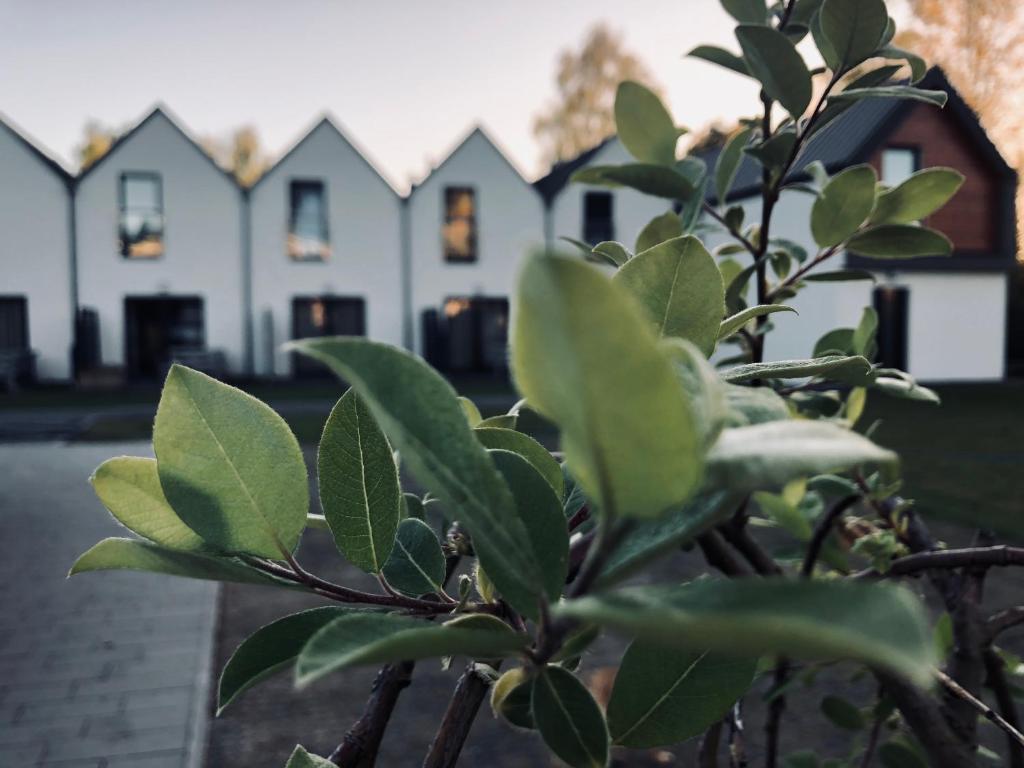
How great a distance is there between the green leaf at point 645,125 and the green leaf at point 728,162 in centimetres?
13

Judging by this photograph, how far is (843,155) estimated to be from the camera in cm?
1576

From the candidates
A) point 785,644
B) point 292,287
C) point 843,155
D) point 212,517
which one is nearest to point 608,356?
point 785,644

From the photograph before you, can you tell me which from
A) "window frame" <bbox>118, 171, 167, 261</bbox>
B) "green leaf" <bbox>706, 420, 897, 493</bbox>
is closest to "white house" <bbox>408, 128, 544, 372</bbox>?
"window frame" <bbox>118, 171, 167, 261</bbox>

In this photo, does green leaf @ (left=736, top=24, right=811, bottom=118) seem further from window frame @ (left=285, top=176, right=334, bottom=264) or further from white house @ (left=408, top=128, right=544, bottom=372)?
window frame @ (left=285, top=176, right=334, bottom=264)

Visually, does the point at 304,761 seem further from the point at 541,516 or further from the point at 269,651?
the point at 541,516

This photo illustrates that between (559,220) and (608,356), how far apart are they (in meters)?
20.0

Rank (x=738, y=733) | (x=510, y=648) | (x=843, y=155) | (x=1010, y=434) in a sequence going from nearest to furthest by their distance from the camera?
(x=510, y=648) < (x=738, y=733) < (x=1010, y=434) < (x=843, y=155)

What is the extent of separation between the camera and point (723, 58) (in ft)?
2.93

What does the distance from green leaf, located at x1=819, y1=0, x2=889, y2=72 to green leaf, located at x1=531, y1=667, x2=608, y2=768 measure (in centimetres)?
62

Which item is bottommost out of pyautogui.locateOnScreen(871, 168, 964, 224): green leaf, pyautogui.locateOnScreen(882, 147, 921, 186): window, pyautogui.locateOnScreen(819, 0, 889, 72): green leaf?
pyautogui.locateOnScreen(871, 168, 964, 224): green leaf

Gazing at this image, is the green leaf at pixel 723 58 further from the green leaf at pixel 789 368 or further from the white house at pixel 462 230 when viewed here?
the white house at pixel 462 230

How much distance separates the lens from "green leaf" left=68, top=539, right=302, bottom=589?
344mm

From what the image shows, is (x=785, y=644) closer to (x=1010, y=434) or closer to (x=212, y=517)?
(x=212, y=517)

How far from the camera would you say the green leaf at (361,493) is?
0.40m
